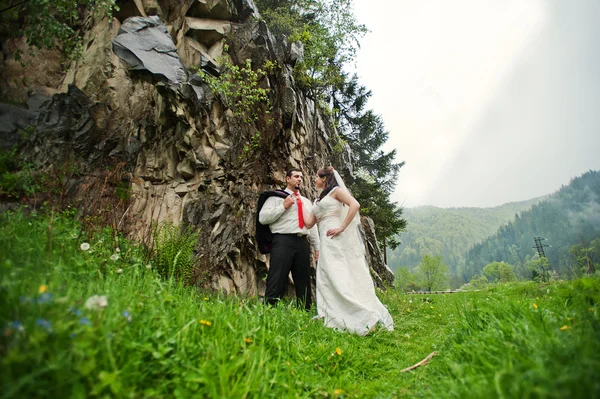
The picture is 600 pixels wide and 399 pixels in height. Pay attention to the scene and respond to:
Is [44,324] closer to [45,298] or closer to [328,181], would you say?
[45,298]

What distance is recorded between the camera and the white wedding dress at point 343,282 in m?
4.20

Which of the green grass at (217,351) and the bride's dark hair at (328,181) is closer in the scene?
the green grass at (217,351)

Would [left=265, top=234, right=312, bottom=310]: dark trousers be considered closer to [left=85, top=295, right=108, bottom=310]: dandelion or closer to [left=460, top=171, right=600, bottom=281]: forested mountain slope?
[left=85, top=295, right=108, bottom=310]: dandelion

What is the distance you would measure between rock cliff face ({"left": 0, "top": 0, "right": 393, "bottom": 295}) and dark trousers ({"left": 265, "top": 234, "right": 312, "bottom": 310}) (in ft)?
5.82

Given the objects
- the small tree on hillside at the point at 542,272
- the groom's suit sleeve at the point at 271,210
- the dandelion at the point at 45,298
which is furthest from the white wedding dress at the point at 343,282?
the small tree on hillside at the point at 542,272

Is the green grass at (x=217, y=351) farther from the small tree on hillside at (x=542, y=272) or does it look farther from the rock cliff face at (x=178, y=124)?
the small tree on hillside at (x=542, y=272)

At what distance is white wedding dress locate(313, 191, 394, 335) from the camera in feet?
13.8

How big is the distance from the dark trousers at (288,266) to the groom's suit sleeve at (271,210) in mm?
336

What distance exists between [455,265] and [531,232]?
186 ft

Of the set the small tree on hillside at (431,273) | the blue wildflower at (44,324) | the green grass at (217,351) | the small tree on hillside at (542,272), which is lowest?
the small tree on hillside at (431,273)

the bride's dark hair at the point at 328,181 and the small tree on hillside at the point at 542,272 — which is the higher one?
the bride's dark hair at the point at 328,181

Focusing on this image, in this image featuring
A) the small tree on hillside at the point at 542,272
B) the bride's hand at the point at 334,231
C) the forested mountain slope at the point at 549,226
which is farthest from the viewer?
the forested mountain slope at the point at 549,226

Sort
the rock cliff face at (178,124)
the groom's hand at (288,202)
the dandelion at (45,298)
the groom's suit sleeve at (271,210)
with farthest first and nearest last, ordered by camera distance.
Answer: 1. the rock cliff face at (178,124)
2. the groom's suit sleeve at (271,210)
3. the groom's hand at (288,202)
4. the dandelion at (45,298)

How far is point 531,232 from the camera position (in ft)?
377
